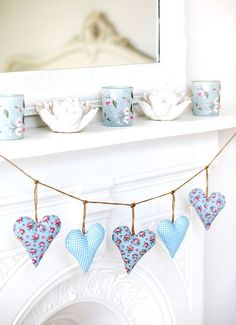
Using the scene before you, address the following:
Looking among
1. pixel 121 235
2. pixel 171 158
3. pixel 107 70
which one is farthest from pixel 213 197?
pixel 107 70

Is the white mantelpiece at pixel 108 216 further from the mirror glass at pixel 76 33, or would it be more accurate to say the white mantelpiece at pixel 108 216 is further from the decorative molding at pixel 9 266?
the mirror glass at pixel 76 33

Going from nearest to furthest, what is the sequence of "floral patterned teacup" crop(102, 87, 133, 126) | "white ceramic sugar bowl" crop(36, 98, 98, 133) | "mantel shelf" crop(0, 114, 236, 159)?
1. "mantel shelf" crop(0, 114, 236, 159)
2. "white ceramic sugar bowl" crop(36, 98, 98, 133)
3. "floral patterned teacup" crop(102, 87, 133, 126)

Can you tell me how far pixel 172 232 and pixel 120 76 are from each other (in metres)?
0.43

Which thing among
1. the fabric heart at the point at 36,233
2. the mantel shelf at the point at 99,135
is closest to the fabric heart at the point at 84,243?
the fabric heart at the point at 36,233

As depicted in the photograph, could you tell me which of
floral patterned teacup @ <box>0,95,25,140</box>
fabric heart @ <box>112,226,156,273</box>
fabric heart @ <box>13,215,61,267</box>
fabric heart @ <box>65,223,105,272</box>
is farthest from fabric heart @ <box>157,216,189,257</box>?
floral patterned teacup @ <box>0,95,25,140</box>

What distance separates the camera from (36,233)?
1400 millimetres

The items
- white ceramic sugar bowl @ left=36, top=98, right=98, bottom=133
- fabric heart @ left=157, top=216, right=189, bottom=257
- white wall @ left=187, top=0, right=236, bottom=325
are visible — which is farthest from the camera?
white wall @ left=187, top=0, right=236, bottom=325

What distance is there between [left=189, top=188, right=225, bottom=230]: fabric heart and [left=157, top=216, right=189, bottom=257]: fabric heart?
0.24ft

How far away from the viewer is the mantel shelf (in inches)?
Result: 50.9

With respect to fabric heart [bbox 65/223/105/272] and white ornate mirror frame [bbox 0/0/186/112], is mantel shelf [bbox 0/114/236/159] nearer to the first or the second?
white ornate mirror frame [bbox 0/0/186/112]

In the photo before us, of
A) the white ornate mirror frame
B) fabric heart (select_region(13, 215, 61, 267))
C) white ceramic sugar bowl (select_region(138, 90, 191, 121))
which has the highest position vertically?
the white ornate mirror frame

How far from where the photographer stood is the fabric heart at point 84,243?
58.0 inches

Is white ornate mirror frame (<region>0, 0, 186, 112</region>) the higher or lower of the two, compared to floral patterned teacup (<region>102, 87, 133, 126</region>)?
higher

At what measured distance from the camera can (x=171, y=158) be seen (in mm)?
1729
